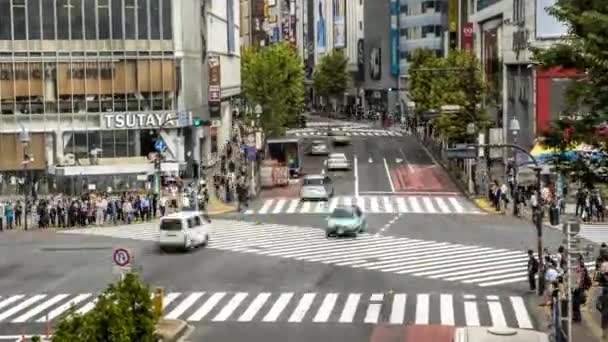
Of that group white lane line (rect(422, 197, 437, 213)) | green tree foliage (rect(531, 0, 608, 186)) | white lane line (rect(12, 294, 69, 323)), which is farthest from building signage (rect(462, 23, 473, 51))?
green tree foliage (rect(531, 0, 608, 186))

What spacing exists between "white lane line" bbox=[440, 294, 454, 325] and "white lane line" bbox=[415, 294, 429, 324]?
42 cm

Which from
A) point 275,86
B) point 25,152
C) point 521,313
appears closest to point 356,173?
point 25,152

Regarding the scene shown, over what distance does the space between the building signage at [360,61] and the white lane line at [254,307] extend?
137m

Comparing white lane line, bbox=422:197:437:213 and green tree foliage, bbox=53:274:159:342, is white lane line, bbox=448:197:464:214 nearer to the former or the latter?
white lane line, bbox=422:197:437:213

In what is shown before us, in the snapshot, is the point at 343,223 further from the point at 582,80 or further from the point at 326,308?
the point at 582,80

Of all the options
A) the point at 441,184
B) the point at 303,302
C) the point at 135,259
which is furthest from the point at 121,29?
the point at 303,302

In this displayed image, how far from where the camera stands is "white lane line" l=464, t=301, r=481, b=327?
3061cm

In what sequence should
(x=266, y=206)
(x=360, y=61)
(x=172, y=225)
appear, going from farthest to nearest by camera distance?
(x=360, y=61) → (x=266, y=206) → (x=172, y=225)

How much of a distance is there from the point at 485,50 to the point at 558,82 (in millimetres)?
30395

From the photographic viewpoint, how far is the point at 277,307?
1305 inches

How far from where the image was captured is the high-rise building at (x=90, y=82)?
2832 inches

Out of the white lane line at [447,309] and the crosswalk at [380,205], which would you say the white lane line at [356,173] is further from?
the white lane line at [447,309]

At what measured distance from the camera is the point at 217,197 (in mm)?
66625

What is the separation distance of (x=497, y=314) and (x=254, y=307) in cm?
663
